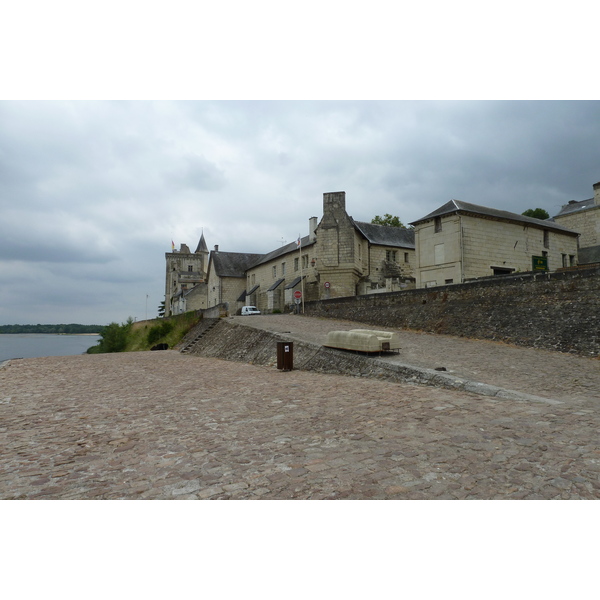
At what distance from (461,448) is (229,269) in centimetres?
4987

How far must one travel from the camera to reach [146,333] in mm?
35438

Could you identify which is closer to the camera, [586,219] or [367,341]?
[367,341]

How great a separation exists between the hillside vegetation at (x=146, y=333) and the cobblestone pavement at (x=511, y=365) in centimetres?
1747

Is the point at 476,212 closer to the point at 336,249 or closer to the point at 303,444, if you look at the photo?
the point at 336,249

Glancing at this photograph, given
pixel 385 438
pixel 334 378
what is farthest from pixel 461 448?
pixel 334 378

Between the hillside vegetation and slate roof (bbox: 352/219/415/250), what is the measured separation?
18017mm

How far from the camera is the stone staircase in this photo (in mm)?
22156

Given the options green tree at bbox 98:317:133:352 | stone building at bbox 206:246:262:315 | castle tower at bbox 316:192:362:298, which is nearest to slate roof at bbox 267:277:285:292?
stone building at bbox 206:246:262:315

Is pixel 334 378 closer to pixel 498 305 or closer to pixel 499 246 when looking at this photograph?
pixel 498 305

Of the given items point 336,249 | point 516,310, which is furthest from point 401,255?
point 516,310

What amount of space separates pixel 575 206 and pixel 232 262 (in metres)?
40.2

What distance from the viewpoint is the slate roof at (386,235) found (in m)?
37.8

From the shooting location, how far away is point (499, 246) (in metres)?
26.2

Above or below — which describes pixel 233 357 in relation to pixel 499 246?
below
